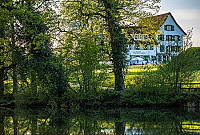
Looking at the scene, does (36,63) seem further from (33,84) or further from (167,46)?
(167,46)

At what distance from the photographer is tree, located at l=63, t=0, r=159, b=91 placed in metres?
21.9

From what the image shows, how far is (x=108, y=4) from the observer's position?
22016 millimetres

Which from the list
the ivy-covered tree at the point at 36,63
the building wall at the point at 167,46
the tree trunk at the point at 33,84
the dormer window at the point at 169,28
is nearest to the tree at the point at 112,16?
the building wall at the point at 167,46

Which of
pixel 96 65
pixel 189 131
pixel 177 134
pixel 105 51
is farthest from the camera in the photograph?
pixel 105 51

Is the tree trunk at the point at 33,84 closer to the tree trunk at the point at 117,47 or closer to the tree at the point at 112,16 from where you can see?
the tree at the point at 112,16

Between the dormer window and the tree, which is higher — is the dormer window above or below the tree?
above

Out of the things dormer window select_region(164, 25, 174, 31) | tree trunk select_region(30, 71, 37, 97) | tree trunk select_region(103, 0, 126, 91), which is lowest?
tree trunk select_region(30, 71, 37, 97)

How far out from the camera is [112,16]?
21484 millimetres

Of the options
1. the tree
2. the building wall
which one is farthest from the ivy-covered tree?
the building wall

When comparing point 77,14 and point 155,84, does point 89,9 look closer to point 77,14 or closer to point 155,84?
point 77,14

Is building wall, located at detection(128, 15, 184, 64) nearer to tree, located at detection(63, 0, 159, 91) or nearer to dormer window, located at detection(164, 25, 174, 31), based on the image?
dormer window, located at detection(164, 25, 174, 31)

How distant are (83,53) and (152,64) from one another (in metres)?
3.94

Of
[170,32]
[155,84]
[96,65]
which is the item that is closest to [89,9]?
[96,65]

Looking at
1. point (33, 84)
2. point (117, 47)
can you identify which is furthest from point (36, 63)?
point (117, 47)
